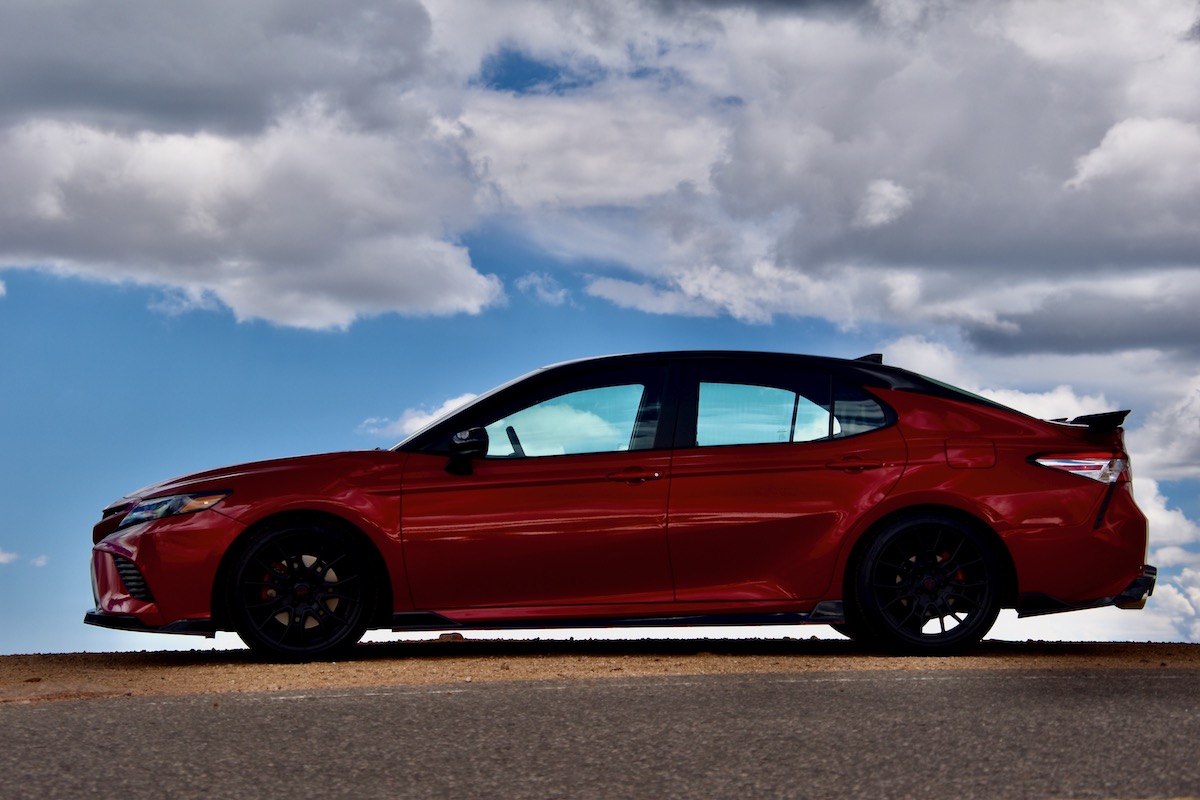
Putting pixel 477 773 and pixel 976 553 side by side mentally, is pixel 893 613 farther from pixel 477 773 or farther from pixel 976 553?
pixel 477 773

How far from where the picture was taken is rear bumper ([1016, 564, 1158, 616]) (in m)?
8.19

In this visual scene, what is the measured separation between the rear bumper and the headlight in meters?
4.61

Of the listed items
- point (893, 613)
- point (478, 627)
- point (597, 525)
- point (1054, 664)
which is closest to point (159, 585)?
point (478, 627)

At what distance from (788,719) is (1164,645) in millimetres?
5391

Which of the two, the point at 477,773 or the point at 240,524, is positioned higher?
the point at 240,524

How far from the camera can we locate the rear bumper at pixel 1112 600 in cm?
A: 819

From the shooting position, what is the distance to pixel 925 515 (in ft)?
26.5

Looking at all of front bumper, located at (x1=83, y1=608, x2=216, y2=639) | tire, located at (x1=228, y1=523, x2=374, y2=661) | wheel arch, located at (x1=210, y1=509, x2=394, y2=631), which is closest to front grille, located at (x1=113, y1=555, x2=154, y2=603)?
front bumper, located at (x1=83, y1=608, x2=216, y2=639)

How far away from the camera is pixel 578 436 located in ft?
26.6

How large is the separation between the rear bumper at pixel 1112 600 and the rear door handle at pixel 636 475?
2.24m

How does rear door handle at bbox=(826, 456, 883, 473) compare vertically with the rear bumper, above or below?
above

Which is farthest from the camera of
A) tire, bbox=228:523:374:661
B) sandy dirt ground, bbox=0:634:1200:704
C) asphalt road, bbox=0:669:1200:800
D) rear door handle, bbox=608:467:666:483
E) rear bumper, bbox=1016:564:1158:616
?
rear bumper, bbox=1016:564:1158:616

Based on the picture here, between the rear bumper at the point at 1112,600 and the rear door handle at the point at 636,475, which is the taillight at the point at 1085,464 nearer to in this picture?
the rear bumper at the point at 1112,600

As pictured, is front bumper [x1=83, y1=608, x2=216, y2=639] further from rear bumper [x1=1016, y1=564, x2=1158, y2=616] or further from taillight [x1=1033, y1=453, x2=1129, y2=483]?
taillight [x1=1033, y1=453, x2=1129, y2=483]
